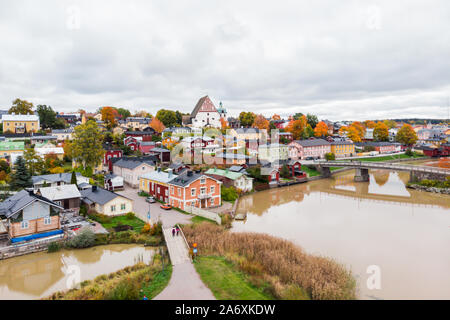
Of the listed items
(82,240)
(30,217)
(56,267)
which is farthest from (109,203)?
(56,267)

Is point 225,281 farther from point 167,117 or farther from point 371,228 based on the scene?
point 167,117

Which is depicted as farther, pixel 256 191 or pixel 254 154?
pixel 254 154

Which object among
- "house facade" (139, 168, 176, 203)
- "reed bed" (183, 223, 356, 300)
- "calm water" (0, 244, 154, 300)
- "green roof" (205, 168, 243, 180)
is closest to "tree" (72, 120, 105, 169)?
"house facade" (139, 168, 176, 203)

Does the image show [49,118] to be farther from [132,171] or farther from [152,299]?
[152,299]
